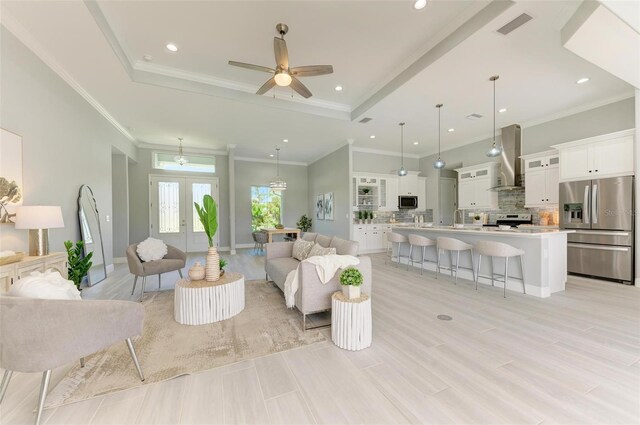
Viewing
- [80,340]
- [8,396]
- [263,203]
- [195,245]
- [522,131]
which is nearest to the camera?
[80,340]


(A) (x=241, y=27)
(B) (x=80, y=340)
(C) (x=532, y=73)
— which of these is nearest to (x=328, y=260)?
(B) (x=80, y=340)

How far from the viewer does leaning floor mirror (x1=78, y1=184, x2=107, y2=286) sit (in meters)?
4.33

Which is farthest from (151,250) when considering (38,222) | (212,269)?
(212,269)

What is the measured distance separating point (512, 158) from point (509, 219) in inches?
60.4

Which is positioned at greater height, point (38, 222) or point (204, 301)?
point (38, 222)

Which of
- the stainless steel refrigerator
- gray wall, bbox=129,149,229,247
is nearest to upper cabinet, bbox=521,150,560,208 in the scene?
the stainless steel refrigerator

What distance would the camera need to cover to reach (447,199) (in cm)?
866

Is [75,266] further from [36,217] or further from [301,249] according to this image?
[301,249]

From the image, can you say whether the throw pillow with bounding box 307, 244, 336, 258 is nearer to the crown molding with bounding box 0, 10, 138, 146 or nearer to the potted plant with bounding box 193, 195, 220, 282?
the potted plant with bounding box 193, 195, 220, 282

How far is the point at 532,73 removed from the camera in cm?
382

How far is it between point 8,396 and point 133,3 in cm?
379

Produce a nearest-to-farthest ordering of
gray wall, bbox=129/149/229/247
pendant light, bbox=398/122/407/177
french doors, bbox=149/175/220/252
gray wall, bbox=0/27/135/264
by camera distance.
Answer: gray wall, bbox=0/27/135/264 → pendant light, bbox=398/122/407/177 → gray wall, bbox=129/149/229/247 → french doors, bbox=149/175/220/252

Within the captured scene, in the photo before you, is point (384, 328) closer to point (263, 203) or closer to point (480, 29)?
point (480, 29)

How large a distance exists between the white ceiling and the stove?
232 cm
